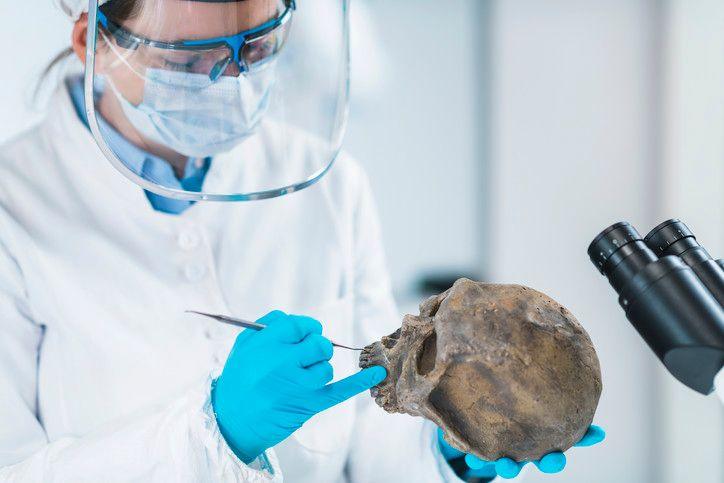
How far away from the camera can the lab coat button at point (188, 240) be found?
1285mm

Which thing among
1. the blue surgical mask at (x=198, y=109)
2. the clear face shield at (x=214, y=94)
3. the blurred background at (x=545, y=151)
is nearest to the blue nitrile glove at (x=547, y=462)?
the clear face shield at (x=214, y=94)

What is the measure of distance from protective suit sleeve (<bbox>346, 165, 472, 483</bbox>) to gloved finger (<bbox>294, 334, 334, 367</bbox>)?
0.36 m

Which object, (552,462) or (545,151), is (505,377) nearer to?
(552,462)

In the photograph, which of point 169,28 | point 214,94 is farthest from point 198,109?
point 169,28

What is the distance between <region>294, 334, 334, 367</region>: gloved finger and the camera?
98 centimetres

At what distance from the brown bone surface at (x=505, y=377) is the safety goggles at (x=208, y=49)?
A: 20.5 inches

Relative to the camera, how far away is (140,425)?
1.05 m

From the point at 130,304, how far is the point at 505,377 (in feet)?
2.34

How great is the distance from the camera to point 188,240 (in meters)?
1.29

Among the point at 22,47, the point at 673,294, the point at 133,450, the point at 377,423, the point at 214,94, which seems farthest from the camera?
the point at 22,47

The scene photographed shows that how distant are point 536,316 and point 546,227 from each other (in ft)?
5.63

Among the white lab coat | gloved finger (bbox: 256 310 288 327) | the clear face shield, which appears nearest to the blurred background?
the clear face shield

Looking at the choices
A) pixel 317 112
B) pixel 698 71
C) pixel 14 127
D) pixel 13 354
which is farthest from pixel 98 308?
pixel 698 71

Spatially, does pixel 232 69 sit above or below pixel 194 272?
above
